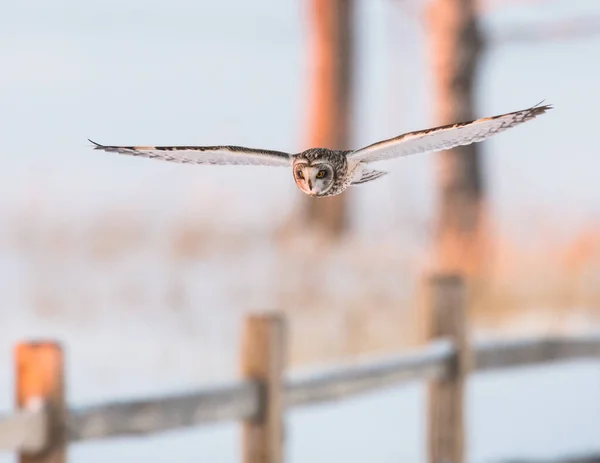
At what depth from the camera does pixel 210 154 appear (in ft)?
1.72

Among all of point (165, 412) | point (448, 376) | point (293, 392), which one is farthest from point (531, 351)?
point (165, 412)

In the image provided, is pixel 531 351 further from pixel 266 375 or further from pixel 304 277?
pixel 304 277

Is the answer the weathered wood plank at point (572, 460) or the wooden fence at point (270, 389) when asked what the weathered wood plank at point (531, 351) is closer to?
the wooden fence at point (270, 389)

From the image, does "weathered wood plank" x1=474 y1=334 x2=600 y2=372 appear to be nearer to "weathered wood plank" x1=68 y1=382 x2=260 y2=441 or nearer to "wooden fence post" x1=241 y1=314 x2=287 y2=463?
"wooden fence post" x1=241 y1=314 x2=287 y2=463

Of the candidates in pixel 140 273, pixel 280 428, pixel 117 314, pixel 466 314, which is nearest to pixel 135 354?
pixel 117 314

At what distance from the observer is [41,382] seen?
132 inches

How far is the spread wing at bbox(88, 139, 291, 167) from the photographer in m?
0.52

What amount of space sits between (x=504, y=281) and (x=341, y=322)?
2.11 m

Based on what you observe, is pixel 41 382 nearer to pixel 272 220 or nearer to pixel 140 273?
pixel 140 273

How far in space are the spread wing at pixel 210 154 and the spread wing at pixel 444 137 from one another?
0.04 metres

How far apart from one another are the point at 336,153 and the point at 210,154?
2.5 inches

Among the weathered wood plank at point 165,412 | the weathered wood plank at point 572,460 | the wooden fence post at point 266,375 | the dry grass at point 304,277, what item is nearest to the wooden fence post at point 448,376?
the weathered wood plank at point 572,460

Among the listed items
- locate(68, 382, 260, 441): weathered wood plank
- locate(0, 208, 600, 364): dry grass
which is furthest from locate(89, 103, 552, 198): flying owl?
locate(0, 208, 600, 364): dry grass

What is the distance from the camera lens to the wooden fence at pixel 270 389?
335 centimetres
